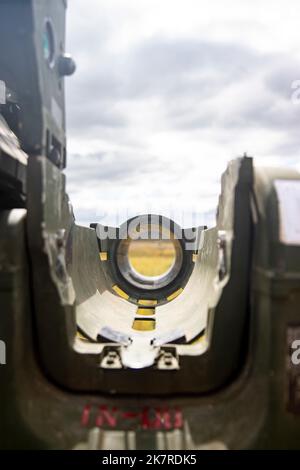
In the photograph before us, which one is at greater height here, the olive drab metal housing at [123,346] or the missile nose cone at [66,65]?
the missile nose cone at [66,65]

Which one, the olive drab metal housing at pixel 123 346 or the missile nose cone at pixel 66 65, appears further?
the missile nose cone at pixel 66 65

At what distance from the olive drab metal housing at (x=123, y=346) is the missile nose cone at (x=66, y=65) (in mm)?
11

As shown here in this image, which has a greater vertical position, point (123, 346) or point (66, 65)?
point (66, 65)

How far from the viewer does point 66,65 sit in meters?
3.36

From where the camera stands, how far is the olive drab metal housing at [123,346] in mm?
2650

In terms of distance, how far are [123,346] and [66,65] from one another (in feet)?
7.73

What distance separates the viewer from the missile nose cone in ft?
11.0

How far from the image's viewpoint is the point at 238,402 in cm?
282

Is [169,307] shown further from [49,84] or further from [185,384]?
[49,84]

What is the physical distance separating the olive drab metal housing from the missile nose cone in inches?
0.5

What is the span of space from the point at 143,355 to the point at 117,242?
4588 mm

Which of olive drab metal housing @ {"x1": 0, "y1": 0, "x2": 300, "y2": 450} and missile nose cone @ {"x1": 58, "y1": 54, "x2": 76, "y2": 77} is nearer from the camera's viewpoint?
olive drab metal housing @ {"x1": 0, "y1": 0, "x2": 300, "y2": 450}

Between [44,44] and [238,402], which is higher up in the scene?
[44,44]
